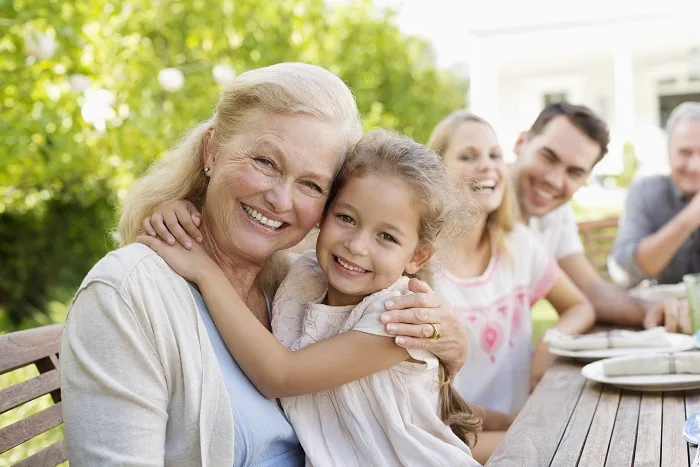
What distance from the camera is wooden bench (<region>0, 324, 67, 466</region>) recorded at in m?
1.98

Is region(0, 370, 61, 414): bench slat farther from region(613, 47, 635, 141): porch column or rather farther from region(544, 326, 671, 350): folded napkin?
region(613, 47, 635, 141): porch column

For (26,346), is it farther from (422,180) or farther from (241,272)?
(422,180)

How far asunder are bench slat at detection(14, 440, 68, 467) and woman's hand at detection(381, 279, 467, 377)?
903 mm

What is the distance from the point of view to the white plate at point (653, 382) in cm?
219

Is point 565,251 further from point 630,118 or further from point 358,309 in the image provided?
point 630,118

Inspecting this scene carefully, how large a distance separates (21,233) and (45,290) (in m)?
0.61

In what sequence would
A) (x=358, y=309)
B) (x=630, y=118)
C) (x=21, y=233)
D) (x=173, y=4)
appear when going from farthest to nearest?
(x=630, y=118) < (x=21, y=233) < (x=173, y=4) < (x=358, y=309)

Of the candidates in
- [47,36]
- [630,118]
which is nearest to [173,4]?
[47,36]

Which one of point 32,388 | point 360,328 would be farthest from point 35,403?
point 360,328

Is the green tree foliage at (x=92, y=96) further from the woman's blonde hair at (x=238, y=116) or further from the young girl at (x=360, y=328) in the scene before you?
the young girl at (x=360, y=328)

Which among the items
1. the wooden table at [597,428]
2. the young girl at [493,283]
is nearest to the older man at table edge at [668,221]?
the young girl at [493,283]

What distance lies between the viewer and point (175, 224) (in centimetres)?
187

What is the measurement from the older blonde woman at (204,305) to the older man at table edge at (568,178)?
152 centimetres

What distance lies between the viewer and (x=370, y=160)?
1.96 metres
